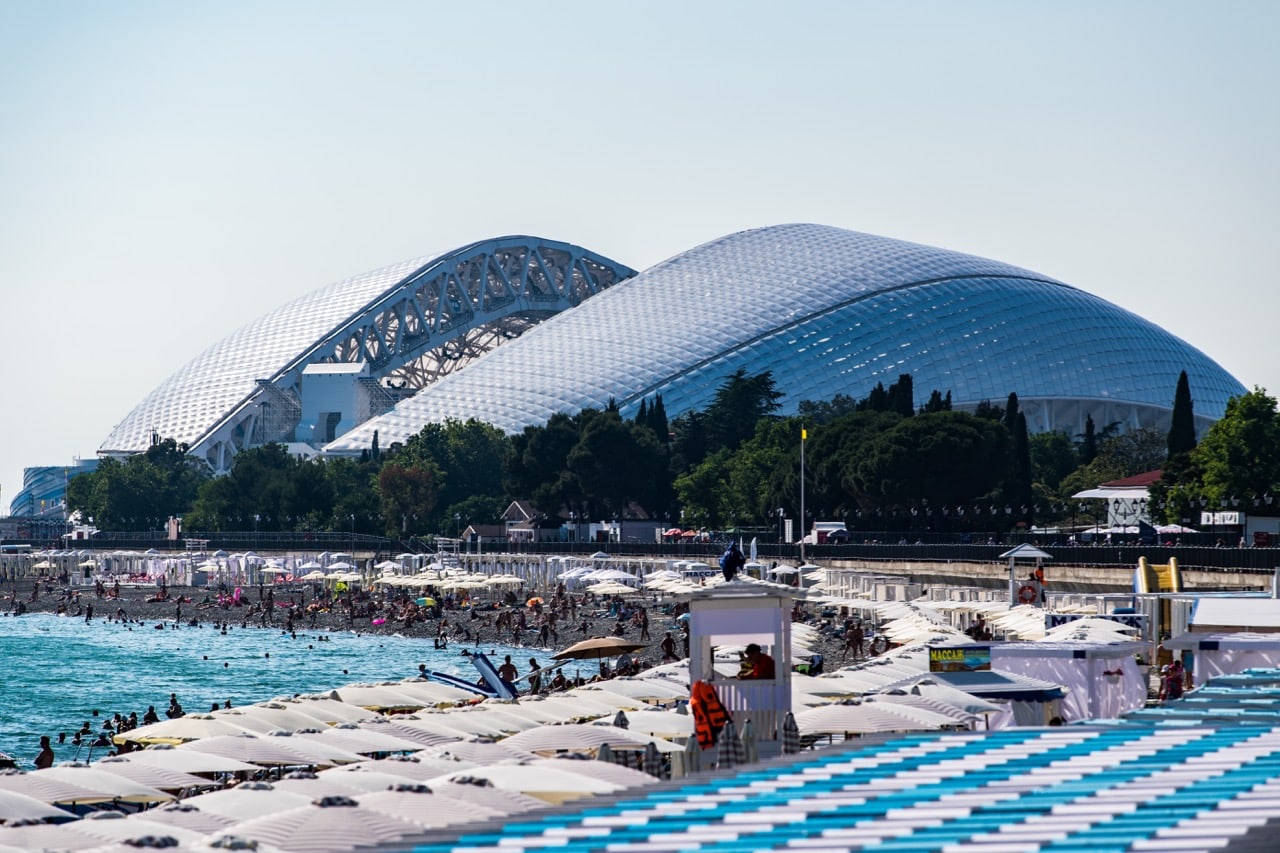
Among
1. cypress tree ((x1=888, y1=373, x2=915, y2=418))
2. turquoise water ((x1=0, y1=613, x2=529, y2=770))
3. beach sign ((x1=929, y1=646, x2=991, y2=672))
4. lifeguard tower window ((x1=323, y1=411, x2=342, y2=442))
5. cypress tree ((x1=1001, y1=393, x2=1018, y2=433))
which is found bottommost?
turquoise water ((x1=0, y1=613, x2=529, y2=770))

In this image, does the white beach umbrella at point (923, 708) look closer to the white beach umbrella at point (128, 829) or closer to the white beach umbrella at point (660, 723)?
the white beach umbrella at point (660, 723)

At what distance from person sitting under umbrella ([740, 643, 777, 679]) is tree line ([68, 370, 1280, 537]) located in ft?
190

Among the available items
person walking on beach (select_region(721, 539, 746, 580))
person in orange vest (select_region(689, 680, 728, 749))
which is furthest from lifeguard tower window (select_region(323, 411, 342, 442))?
person in orange vest (select_region(689, 680, 728, 749))

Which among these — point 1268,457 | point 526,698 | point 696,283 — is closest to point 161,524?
point 696,283

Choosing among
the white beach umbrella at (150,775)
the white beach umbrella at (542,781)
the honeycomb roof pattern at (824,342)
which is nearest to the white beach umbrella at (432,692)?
the white beach umbrella at (150,775)

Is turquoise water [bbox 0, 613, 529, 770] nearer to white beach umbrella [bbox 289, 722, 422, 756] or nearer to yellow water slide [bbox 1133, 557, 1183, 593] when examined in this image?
white beach umbrella [bbox 289, 722, 422, 756]

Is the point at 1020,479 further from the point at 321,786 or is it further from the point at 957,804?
the point at 957,804

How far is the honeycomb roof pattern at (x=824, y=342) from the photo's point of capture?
156m

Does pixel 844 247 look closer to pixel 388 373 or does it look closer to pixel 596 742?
pixel 388 373

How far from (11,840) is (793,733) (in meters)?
8.48

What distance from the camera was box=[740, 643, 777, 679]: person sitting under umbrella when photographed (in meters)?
22.2

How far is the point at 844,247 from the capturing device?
594ft

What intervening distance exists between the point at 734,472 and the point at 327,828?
320ft

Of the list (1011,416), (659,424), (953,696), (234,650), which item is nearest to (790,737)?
(953,696)
